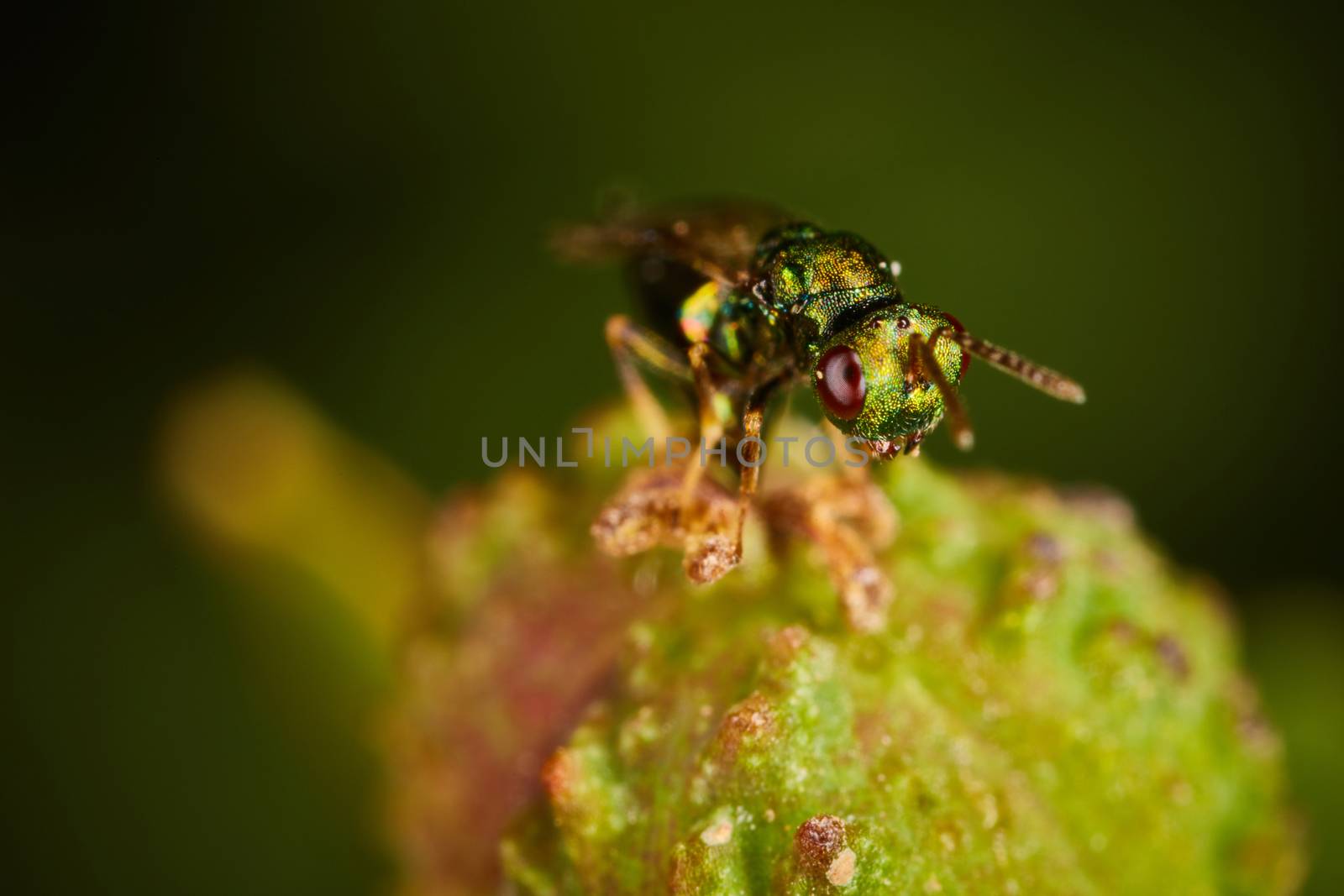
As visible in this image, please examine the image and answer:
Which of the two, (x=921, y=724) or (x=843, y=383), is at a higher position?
(x=843, y=383)

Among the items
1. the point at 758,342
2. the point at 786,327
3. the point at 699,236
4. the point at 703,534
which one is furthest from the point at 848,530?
the point at 699,236

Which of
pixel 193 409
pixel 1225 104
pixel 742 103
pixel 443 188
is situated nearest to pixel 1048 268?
pixel 1225 104

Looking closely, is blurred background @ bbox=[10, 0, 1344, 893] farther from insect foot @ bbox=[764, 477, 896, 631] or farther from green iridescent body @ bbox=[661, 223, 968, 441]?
insect foot @ bbox=[764, 477, 896, 631]

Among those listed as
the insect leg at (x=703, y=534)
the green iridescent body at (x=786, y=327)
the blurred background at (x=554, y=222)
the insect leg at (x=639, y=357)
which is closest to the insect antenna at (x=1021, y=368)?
the green iridescent body at (x=786, y=327)

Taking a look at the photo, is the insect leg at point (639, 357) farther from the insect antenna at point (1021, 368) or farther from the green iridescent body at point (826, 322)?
the insect antenna at point (1021, 368)

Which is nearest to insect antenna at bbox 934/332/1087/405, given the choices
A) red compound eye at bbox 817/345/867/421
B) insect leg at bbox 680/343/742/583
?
red compound eye at bbox 817/345/867/421

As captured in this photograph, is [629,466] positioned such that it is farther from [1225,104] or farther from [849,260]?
[1225,104]

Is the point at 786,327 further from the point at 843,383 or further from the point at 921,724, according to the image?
the point at 921,724
